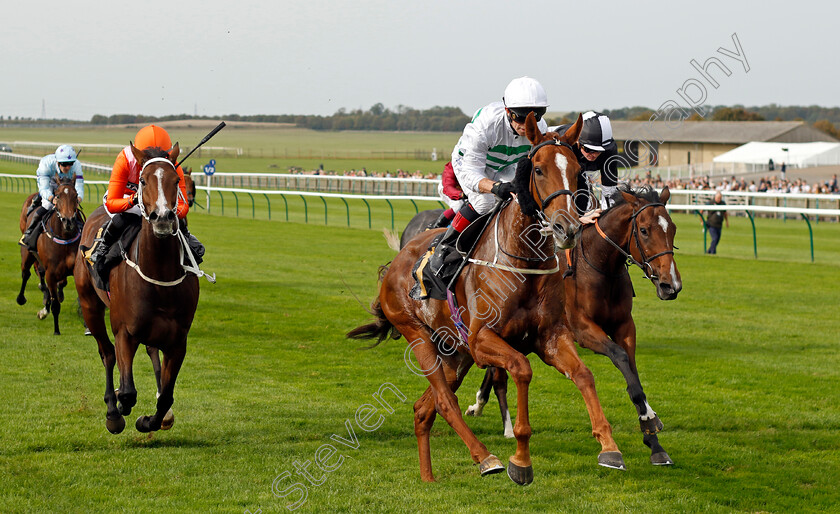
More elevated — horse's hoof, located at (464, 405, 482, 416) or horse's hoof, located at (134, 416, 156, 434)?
horse's hoof, located at (134, 416, 156, 434)

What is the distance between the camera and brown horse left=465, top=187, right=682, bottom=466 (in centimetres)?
651

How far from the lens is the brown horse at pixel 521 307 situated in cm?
454

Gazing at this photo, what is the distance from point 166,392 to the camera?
6.22 meters

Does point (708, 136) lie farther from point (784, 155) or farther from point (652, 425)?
Result: point (652, 425)

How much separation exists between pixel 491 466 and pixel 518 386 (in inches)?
17.9

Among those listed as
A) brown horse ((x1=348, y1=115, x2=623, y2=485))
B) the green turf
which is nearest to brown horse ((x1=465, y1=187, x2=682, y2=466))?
the green turf

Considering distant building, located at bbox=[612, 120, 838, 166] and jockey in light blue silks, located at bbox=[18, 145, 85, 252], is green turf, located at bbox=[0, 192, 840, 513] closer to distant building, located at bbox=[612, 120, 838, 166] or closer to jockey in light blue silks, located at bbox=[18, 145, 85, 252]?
jockey in light blue silks, located at bbox=[18, 145, 85, 252]

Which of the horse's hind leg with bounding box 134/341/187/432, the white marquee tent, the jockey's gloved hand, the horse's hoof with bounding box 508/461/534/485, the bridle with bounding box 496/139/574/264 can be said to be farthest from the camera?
the white marquee tent

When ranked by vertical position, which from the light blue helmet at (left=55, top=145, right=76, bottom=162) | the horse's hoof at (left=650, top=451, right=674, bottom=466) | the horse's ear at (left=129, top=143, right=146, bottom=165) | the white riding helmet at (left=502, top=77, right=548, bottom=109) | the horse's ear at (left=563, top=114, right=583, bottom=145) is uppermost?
the white riding helmet at (left=502, top=77, right=548, bottom=109)

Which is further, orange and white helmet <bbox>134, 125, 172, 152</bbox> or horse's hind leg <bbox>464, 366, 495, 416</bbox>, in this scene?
horse's hind leg <bbox>464, 366, 495, 416</bbox>

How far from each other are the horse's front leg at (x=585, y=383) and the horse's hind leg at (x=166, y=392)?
272 centimetres

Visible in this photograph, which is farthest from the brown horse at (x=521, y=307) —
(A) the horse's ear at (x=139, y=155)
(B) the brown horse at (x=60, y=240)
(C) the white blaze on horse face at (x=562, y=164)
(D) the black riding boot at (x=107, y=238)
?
(B) the brown horse at (x=60, y=240)

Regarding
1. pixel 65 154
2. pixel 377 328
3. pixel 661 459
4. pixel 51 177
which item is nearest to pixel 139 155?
pixel 377 328

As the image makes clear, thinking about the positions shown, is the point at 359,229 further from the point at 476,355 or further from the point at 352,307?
the point at 476,355
